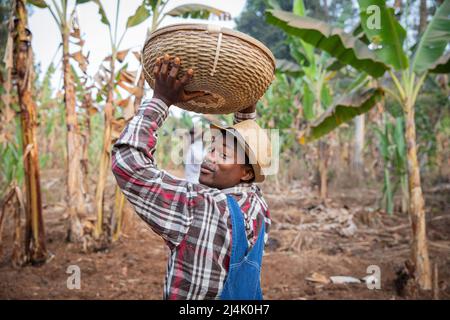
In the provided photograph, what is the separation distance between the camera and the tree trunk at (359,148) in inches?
411

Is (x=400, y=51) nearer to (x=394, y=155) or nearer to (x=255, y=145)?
(x=255, y=145)

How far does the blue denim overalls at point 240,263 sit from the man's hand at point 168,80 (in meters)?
0.40

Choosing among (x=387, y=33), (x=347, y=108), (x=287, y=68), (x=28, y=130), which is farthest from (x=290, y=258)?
(x=28, y=130)

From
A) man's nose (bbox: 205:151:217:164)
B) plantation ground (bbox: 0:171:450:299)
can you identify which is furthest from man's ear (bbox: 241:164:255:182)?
plantation ground (bbox: 0:171:450:299)

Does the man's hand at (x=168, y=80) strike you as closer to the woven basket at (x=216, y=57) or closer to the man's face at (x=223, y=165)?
the woven basket at (x=216, y=57)

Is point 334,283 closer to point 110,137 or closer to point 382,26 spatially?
point 382,26

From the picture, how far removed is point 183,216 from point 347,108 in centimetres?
322

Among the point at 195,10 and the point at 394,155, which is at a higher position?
the point at 195,10

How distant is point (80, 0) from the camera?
160 inches

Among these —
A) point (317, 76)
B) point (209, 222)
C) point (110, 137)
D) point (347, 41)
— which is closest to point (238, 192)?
point (209, 222)

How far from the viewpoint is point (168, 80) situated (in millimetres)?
1227

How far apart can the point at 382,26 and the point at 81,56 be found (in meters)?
3.13

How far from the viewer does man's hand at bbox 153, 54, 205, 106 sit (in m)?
1.21

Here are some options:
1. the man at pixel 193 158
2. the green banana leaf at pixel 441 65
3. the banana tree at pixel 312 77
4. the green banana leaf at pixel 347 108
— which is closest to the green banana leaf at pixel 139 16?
the man at pixel 193 158
